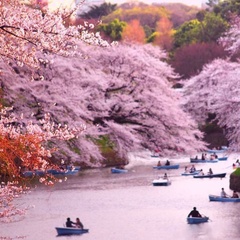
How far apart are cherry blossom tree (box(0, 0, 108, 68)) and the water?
51.1 feet

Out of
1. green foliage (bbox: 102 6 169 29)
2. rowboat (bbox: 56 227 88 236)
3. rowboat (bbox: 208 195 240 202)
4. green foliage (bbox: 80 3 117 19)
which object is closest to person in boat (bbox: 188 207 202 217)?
rowboat (bbox: 56 227 88 236)

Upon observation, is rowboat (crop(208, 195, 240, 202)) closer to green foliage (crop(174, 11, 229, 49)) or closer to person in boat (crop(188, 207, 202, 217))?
person in boat (crop(188, 207, 202, 217))

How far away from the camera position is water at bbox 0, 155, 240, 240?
2956 centimetres

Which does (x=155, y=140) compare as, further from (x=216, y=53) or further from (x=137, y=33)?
(x=137, y=33)

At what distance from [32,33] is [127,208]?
25.7 meters

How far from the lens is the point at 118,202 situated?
119ft

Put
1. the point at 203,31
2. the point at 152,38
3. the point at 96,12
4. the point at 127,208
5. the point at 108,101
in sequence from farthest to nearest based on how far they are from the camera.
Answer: the point at 96,12 < the point at 152,38 < the point at 203,31 < the point at 127,208 < the point at 108,101

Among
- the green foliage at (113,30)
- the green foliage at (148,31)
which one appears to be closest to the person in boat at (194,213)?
the green foliage at (113,30)

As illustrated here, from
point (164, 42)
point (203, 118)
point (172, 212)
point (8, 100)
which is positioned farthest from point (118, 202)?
point (164, 42)

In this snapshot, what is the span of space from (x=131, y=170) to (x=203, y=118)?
16526 millimetres

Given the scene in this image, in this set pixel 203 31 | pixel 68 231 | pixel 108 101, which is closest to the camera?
pixel 68 231

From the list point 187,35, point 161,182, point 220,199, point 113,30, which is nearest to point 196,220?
point 220,199

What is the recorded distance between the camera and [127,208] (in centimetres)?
3500

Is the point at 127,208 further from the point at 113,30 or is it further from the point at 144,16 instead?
the point at 144,16
